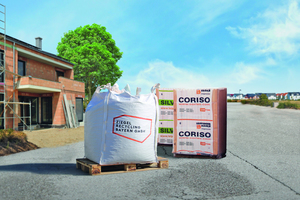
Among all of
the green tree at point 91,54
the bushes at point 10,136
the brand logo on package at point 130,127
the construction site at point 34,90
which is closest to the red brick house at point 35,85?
the construction site at point 34,90

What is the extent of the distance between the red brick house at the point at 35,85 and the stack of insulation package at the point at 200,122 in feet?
36.7

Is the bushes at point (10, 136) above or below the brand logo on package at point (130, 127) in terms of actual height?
below

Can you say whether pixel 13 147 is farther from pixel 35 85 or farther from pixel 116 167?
pixel 35 85

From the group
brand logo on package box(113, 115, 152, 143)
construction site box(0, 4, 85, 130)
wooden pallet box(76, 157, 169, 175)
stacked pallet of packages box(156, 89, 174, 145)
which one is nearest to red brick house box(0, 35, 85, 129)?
construction site box(0, 4, 85, 130)

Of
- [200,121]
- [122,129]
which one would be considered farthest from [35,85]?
[200,121]

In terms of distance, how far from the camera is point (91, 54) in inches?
1080

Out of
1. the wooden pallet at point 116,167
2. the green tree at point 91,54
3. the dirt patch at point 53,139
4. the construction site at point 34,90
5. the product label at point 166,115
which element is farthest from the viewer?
the green tree at point 91,54

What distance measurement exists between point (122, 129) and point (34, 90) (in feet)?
42.8

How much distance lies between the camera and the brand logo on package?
4629 mm

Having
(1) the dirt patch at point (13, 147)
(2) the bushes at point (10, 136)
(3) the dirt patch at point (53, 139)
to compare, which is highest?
(2) the bushes at point (10, 136)

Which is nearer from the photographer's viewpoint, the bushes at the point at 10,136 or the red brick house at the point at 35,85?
the bushes at the point at 10,136

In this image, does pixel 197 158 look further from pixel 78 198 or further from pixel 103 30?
pixel 103 30

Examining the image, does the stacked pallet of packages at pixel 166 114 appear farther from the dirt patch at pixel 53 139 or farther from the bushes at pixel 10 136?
the bushes at pixel 10 136

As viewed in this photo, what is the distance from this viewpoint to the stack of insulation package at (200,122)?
6.15m
